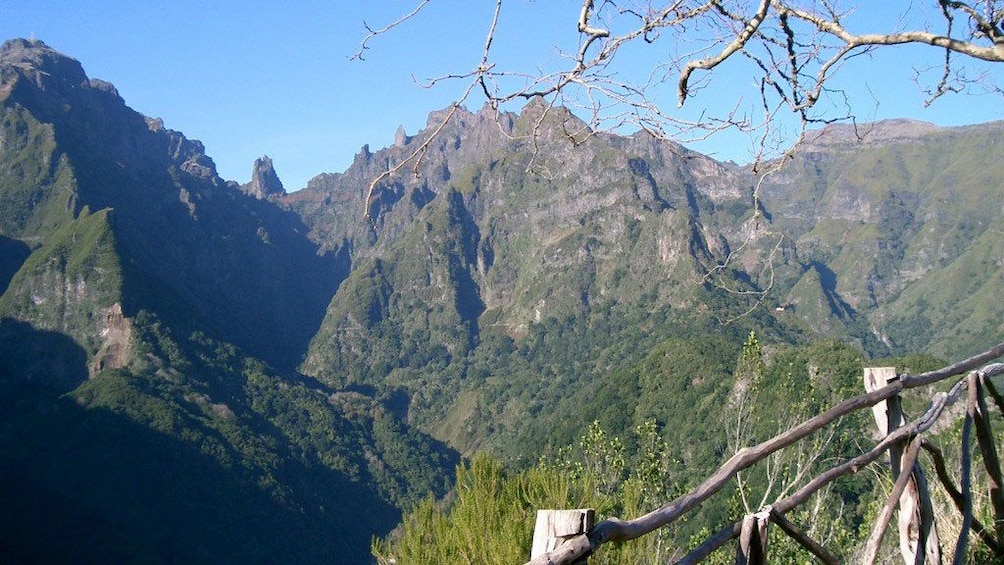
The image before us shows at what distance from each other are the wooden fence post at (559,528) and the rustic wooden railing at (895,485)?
9 centimetres

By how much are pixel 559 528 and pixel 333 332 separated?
187 metres

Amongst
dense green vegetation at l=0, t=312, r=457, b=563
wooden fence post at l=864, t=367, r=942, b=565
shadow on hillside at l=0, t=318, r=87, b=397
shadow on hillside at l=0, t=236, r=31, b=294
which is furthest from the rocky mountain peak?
wooden fence post at l=864, t=367, r=942, b=565

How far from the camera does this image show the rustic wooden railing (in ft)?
7.72

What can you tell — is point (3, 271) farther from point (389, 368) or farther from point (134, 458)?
point (389, 368)

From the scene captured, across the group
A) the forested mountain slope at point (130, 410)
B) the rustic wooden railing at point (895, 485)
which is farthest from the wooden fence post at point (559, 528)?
the forested mountain slope at point (130, 410)

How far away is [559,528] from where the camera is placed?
1.89 metres

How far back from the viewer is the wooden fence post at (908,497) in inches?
115

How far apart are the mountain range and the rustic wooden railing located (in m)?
1.62

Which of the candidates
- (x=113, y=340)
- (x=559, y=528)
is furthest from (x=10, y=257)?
(x=559, y=528)

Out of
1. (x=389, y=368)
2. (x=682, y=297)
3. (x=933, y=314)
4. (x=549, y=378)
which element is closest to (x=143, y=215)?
(x=389, y=368)

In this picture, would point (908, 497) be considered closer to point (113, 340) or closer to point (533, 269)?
point (113, 340)

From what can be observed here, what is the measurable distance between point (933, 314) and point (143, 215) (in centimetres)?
15974

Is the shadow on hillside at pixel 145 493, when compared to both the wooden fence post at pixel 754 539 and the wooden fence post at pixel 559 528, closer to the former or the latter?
the wooden fence post at pixel 754 539

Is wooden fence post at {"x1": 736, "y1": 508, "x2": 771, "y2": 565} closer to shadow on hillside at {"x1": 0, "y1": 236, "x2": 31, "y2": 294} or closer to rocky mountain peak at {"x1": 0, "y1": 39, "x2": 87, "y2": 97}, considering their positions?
shadow on hillside at {"x1": 0, "y1": 236, "x2": 31, "y2": 294}
